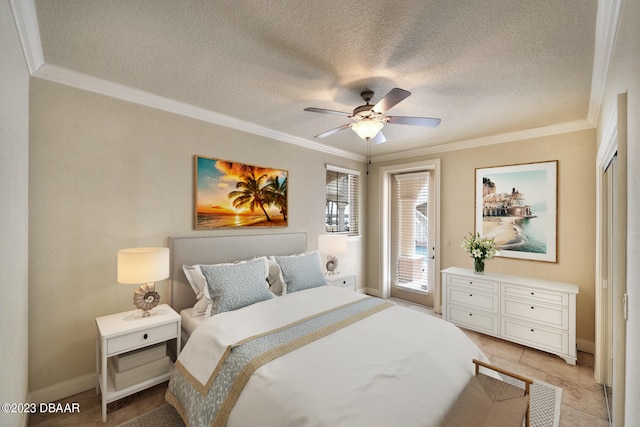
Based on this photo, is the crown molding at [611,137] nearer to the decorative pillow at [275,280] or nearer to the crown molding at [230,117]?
the crown molding at [230,117]

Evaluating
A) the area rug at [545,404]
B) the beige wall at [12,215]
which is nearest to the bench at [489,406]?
the area rug at [545,404]

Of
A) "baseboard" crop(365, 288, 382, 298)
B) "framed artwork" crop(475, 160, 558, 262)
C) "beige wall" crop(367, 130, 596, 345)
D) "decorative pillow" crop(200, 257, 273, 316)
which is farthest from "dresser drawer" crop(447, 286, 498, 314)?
"decorative pillow" crop(200, 257, 273, 316)

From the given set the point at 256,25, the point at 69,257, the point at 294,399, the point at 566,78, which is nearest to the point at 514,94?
the point at 566,78

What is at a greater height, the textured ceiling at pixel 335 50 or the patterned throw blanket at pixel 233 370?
the textured ceiling at pixel 335 50

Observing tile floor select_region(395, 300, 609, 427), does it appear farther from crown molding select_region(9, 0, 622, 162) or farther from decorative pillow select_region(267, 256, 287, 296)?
crown molding select_region(9, 0, 622, 162)

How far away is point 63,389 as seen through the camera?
7.30ft

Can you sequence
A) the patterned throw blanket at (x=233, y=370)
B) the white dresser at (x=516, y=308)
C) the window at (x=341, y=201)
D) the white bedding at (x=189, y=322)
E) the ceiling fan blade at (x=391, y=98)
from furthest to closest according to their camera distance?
the window at (x=341, y=201), the white dresser at (x=516, y=308), the white bedding at (x=189, y=322), the ceiling fan blade at (x=391, y=98), the patterned throw blanket at (x=233, y=370)

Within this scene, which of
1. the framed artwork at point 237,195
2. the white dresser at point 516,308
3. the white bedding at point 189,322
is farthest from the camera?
the framed artwork at point 237,195

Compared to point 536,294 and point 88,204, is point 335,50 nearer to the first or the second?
point 88,204

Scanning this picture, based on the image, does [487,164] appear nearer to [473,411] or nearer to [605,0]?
[605,0]

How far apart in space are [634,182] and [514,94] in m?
1.80

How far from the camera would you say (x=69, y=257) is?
2.24m

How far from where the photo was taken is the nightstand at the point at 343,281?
3.84 m

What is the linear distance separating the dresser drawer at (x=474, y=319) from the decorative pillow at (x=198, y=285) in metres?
3.04
